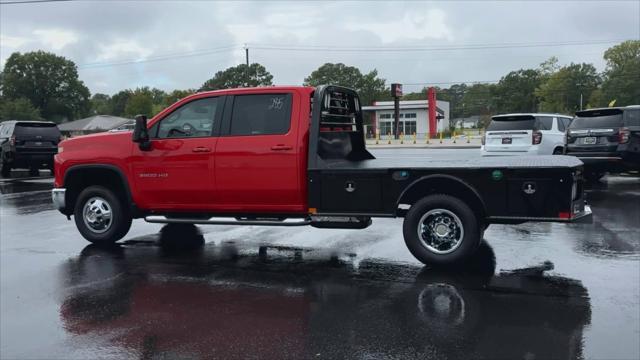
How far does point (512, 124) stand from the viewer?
1548cm

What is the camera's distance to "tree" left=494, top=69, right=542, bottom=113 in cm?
11694

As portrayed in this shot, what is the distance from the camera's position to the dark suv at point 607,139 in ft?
40.9

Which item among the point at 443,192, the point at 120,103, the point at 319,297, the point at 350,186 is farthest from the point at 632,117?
the point at 120,103

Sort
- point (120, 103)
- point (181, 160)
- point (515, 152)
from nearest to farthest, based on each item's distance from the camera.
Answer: point (181, 160) → point (515, 152) → point (120, 103)

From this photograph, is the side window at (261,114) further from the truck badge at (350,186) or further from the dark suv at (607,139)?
the dark suv at (607,139)

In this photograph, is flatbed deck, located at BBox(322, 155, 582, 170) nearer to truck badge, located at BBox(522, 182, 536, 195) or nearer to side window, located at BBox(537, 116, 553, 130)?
truck badge, located at BBox(522, 182, 536, 195)

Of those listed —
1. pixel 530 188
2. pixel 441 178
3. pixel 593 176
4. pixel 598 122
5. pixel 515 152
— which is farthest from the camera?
pixel 515 152

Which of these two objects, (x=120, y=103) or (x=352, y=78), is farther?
(x=120, y=103)

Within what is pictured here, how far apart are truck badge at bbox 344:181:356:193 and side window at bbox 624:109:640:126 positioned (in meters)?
8.89

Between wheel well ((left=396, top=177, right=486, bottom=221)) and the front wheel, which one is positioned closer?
wheel well ((left=396, top=177, right=486, bottom=221))

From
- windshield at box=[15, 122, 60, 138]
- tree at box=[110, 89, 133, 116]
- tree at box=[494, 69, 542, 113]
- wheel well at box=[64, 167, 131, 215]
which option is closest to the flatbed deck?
wheel well at box=[64, 167, 131, 215]

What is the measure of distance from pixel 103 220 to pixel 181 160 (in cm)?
166

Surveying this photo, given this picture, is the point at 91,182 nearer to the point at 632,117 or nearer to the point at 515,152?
the point at 515,152

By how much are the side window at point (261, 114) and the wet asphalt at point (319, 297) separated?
161 centimetres
